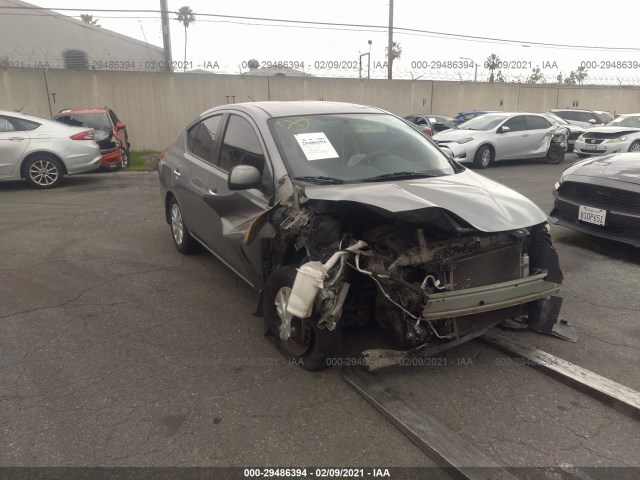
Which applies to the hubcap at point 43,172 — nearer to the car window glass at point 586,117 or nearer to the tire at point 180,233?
the tire at point 180,233

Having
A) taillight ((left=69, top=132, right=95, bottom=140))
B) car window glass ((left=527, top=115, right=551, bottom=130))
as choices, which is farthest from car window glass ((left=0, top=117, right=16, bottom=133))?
car window glass ((left=527, top=115, right=551, bottom=130))

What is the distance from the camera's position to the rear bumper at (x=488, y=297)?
294 centimetres

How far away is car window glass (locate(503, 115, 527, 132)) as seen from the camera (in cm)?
1432

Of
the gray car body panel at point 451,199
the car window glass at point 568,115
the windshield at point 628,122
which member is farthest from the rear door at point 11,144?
the car window glass at point 568,115

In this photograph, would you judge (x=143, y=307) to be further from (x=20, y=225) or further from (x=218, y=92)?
(x=218, y=92)

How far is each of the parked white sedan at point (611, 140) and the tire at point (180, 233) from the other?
12276 mm

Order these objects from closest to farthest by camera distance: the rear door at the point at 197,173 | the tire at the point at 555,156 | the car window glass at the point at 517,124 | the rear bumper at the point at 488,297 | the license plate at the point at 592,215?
the rear bumper at the point at 488,297, the rear door at the point at 197,173, the license plate at the point at 592,215, the car window glass at the point at 517,124, the tire at the point at 555,156

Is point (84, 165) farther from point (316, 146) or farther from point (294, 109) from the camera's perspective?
point (316, 146)

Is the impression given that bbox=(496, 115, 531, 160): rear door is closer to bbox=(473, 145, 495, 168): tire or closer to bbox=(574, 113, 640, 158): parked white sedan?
bbox=(473, 145, 495, 168): tire

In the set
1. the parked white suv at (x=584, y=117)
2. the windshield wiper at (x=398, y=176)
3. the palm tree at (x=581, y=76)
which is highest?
the palm tree at (x=581, y=76)

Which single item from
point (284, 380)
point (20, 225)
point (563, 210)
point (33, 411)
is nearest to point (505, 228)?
point (284, 380)

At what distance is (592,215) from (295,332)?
400cm

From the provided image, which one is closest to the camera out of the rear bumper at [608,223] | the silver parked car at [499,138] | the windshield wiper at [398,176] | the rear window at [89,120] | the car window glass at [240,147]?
the windshield wiper at [398,176]

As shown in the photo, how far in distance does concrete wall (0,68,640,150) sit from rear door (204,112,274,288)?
14105mm
